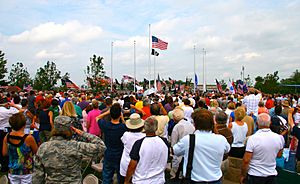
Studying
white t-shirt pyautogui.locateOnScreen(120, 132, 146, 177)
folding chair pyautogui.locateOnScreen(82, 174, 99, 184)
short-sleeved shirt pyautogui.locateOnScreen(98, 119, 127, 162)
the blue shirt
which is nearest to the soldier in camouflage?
the blue shirt

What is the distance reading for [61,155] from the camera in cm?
322

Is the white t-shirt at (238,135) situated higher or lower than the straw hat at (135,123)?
lower

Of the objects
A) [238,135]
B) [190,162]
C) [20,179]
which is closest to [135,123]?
[190,162]

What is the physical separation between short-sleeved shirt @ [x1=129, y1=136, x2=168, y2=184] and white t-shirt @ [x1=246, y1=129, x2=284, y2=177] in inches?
51.4

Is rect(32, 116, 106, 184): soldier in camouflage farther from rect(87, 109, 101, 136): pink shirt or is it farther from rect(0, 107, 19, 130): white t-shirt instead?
rect(0, 107, 19, 130): white t-shirt

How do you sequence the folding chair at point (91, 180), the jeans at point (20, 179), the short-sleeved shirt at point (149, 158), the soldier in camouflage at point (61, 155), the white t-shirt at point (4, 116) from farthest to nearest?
the white t-shirt at point (4, 116) < the folding chair at point (91, 180) < the jeans at point (20, 179) < the short-sleeved shirt at point (149, 158) < the soldier in camouflage at point (61, 155)

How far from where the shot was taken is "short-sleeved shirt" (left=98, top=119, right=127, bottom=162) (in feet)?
16.1

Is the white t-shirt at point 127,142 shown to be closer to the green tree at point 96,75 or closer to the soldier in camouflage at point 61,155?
the soldier in camouflage at point 61,155

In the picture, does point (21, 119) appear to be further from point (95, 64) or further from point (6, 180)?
point (95, 64)

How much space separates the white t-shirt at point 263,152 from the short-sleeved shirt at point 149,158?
4.28 ft

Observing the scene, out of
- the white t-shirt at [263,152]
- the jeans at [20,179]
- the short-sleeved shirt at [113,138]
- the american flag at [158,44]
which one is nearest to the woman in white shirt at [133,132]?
the short-sleeved shirt at [113,138]

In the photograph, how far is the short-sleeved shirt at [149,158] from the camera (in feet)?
12.3

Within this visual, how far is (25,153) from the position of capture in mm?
4078

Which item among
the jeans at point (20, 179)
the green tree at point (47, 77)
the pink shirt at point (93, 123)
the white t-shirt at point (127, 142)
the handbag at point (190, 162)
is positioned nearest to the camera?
the handbag at point (190, 162)
